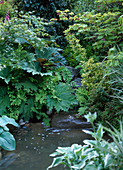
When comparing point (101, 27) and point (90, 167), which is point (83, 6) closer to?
point (101, 27)

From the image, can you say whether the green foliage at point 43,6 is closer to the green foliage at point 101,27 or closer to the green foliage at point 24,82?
the green foliage at point 101,27

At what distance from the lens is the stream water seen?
249cm

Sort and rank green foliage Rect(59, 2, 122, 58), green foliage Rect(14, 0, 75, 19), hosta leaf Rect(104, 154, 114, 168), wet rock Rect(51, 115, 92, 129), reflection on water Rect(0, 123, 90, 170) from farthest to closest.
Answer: green foliage Rect(14, 0, 75, 19) → green foliage Rect(59, 2, 122, 58) → wet rock Rect(51, 115, 92, 129) → reflection on water Rect(0, 123, 90, 170) → hosta leaf Rect(104, 154, 114, 168)

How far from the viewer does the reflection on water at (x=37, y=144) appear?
97.7 inches

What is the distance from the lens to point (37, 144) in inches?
120

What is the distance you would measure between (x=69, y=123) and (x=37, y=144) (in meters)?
0.88

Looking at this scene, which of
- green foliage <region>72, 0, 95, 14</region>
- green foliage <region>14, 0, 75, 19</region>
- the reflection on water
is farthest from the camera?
green foliage <region>72, 0, 95, 14</region>

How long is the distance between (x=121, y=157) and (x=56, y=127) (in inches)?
97.0

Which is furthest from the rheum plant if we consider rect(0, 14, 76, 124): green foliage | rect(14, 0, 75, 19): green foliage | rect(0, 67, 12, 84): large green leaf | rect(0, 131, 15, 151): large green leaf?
rect(14, 0, 75, 19): green foliage

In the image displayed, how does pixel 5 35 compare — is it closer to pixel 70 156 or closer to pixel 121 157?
pixel 70 156

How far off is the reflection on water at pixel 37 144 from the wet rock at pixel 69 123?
4.6 inches

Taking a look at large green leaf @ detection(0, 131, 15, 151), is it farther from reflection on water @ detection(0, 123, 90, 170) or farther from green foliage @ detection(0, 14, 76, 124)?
green foliage @ detection(0, 14, 76, 124)

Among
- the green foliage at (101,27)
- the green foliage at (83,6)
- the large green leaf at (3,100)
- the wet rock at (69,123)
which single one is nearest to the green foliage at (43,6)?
the green foliage at (101,27)

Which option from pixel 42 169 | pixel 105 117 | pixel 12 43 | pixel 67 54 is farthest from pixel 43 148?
pixel 67 54
